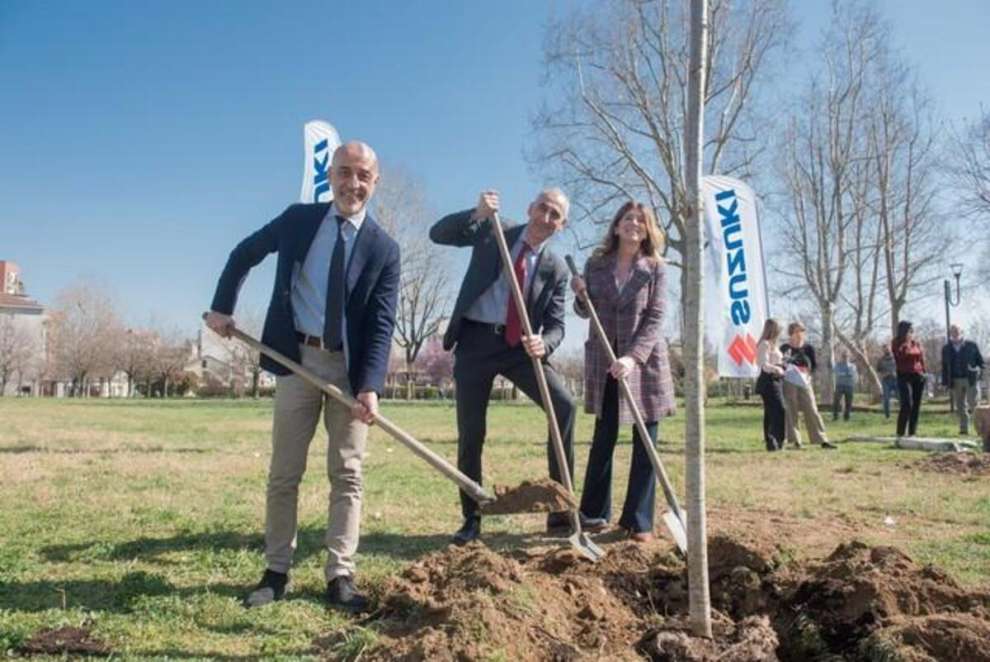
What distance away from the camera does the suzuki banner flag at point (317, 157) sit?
30.6ft

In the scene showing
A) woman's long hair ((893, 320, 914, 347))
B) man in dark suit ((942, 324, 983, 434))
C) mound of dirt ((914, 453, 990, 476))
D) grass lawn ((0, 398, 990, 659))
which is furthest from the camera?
man in dark suit ((942, 324, 983, 434))

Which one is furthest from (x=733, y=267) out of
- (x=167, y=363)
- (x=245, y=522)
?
(x=167, y=363)

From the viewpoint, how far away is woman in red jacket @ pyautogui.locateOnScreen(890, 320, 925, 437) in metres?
13.4

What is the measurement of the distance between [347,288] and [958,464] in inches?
325

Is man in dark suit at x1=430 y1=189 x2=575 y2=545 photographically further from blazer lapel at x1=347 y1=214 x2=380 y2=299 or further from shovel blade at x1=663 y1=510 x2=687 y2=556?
blazer lapel at x1=347 y1=214 x2=380 y2=299

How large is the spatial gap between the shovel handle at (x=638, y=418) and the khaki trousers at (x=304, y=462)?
169 centimetres

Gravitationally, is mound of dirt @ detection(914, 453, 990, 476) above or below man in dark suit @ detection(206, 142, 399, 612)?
below

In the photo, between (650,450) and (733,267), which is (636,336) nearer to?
(650,450)

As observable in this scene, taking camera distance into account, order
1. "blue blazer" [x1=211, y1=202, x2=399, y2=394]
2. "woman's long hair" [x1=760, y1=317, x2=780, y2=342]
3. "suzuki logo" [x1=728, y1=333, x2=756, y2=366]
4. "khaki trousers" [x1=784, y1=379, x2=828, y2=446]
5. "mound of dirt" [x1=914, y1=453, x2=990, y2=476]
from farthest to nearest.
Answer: "suzuki logo" [x1=728, y1=333, x2=756, y2=366] → "khaki trousers" [x1=784, y1=379, x2=828, y2=446] → "woman's long hair" [x1=760, y1=317, x2=780, y2=342] → "mound of dirt" [x1=914, y1=453, x2=990, y2=476] → "blue blazer" [x1=211, y1=202, x2=399, y2=394]

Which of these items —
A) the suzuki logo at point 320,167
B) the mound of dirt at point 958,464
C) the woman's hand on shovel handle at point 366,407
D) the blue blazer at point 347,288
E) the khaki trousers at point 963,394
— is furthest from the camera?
the khaki trousers at point 963,394

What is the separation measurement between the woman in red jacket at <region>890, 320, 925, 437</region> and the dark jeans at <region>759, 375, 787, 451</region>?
3.32 metres

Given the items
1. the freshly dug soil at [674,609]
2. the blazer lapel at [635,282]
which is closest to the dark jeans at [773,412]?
the blazer lapel at [635,282]

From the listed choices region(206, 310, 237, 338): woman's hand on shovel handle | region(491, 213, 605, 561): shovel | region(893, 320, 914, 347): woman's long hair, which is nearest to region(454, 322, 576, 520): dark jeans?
region(491, 213, 605, 561): shovel

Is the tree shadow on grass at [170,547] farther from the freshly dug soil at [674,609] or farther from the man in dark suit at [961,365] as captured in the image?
the man in dark suit at [961,365]
